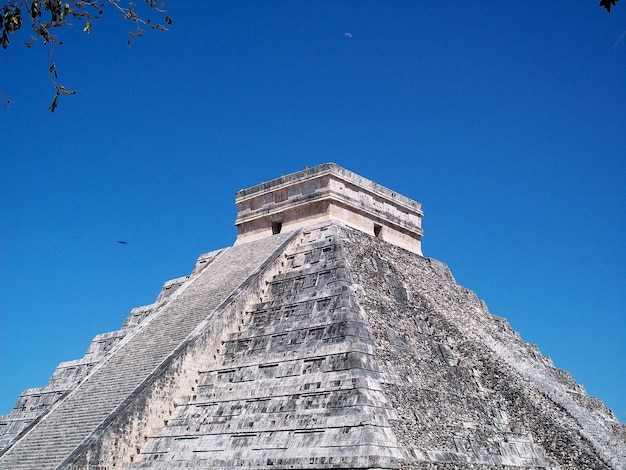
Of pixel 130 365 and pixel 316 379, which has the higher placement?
pixel 130 365

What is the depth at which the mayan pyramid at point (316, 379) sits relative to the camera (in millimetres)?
10594

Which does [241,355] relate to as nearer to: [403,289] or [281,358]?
[281,358]

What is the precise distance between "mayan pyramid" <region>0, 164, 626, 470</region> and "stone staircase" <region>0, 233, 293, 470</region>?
0.04 meters

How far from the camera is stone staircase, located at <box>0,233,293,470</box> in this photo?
39.7ft

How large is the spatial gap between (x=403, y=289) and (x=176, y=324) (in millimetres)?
4823

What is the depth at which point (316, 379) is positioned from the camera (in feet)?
36.2

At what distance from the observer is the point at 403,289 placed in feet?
49.6

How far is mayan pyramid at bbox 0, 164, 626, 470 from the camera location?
34.8 ft

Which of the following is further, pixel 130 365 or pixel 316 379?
pixel 130 365

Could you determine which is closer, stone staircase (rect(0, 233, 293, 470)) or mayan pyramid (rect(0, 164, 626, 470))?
mayan pyramid (rect(0, 164, 626, 470))

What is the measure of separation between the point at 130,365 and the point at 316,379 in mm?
4522

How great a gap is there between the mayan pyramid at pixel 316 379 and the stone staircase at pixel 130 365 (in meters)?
0.04

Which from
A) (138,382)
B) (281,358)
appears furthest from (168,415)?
(281,358)

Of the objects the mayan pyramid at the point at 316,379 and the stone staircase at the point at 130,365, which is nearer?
the mayan pyramid at the point at 316,379
